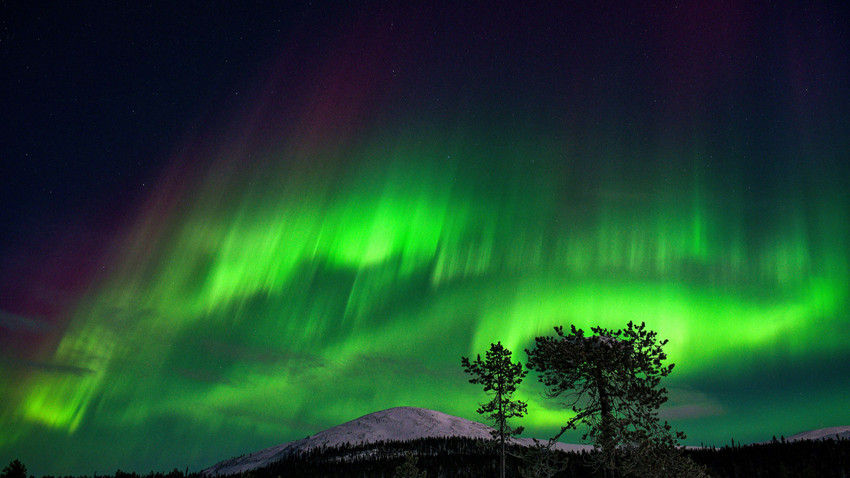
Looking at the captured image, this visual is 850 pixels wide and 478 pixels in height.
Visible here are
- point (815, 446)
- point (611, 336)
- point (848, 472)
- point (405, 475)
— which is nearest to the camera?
point (611, 336)

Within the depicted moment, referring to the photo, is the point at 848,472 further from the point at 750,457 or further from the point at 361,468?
the point at 361,468

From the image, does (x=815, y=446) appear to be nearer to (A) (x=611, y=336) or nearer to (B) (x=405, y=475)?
(B) (x=405, y=475)

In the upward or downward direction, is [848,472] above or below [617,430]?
above

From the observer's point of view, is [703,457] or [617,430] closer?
[617,430]

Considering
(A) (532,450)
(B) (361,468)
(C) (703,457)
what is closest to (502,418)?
(A) (532,450)

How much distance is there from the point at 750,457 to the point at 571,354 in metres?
173

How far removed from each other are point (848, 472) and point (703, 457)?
47.0m

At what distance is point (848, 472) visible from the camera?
408 ft

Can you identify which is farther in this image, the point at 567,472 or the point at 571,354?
the point at 567,472

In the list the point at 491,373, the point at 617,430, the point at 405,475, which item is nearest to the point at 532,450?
the point at 617,430

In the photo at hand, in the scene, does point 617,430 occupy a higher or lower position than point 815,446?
lower

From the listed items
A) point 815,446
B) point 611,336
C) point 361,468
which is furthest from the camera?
point 361,468

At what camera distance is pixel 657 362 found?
1823 cm

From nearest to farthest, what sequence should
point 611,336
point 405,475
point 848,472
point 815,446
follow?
1. point 611,336
2. point 405,475
3. point 848,472
4. point 815,446
